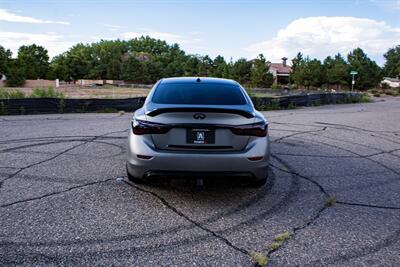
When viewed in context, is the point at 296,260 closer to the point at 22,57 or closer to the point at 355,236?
the point at 355,236

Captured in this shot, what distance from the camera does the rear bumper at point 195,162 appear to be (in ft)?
13.5

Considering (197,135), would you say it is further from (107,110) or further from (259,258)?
(107,110)

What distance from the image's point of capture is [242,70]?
6906cm

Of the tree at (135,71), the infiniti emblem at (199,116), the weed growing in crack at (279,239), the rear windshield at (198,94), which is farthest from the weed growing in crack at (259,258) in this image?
the tree at (135,71)

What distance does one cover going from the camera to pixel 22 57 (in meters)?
83.1

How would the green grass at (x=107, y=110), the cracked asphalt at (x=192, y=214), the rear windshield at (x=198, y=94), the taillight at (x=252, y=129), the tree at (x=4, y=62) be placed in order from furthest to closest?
the tree at (x=4, y=62), the green grass at (x=107, y=110), the rear windshield at (x=198, y=94), the taillight at (x=252, y=129), the cracked asphalt at (x=192, y=214)

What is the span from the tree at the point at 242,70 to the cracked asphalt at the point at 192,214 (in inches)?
2488

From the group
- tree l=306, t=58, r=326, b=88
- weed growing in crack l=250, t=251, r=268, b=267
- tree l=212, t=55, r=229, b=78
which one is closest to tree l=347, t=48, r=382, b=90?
tree l=306, t=58, r=326, b=88

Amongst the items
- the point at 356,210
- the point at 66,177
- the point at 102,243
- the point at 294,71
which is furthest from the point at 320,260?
the point at 294,71

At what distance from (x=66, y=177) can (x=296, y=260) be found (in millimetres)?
3693

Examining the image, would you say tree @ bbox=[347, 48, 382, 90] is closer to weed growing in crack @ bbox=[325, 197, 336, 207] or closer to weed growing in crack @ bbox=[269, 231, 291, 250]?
weed growing in crack @ bbox=[325, 197, 336, 207]

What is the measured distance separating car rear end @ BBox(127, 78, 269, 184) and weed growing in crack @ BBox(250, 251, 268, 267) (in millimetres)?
1087

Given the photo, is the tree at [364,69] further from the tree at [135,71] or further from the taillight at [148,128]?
the taillight at [148,128]

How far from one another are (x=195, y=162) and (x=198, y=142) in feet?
0.79
